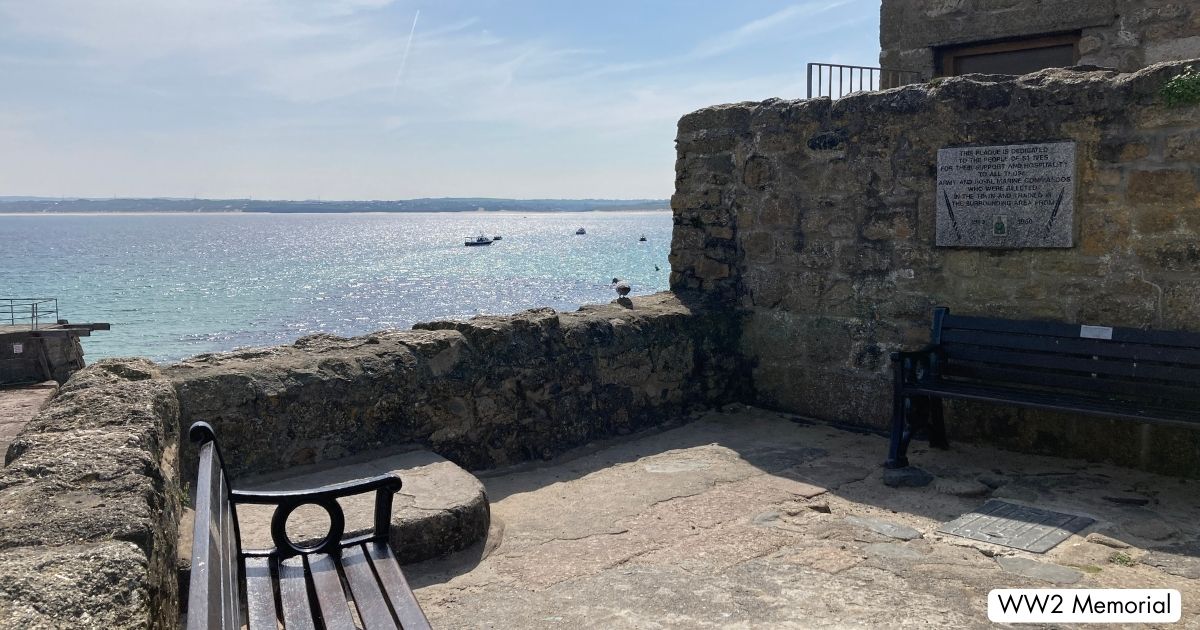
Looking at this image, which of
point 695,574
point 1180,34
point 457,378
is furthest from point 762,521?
point 1180,34

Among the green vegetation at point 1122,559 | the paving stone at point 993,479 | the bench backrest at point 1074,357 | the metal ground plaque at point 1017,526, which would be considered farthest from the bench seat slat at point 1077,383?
the green vegetation at point 1122,559

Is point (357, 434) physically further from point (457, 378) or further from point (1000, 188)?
point (1000, 188)

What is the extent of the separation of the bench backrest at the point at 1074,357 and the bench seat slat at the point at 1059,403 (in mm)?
152

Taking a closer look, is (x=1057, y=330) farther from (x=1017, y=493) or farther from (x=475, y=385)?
(x=475, y=385)

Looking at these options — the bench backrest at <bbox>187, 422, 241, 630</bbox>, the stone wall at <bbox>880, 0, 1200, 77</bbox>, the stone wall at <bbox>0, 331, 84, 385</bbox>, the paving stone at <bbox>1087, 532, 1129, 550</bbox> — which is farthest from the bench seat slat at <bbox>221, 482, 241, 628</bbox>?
the stone wall at <bbox>0, 331, 84, 385</bbox>

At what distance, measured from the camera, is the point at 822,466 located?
183 inches

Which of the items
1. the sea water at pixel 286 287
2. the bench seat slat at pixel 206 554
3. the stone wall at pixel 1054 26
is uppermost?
the stone wall at pixel 1054 26

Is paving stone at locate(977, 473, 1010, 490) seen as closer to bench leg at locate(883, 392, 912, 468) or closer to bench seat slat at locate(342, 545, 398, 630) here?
bench leg at locate(883, 392, 912, 468)

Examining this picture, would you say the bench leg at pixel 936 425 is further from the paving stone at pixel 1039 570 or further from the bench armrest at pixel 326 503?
the bench armrest at pixel 326 503

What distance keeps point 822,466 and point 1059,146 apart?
200 cm

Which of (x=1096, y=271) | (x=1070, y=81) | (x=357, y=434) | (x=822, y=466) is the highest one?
(x=1070, y=81)

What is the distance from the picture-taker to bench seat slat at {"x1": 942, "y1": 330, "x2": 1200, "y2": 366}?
13.6 ft

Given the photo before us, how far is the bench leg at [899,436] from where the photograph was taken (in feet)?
14.9

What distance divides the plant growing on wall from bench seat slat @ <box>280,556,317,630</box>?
4218 mm
